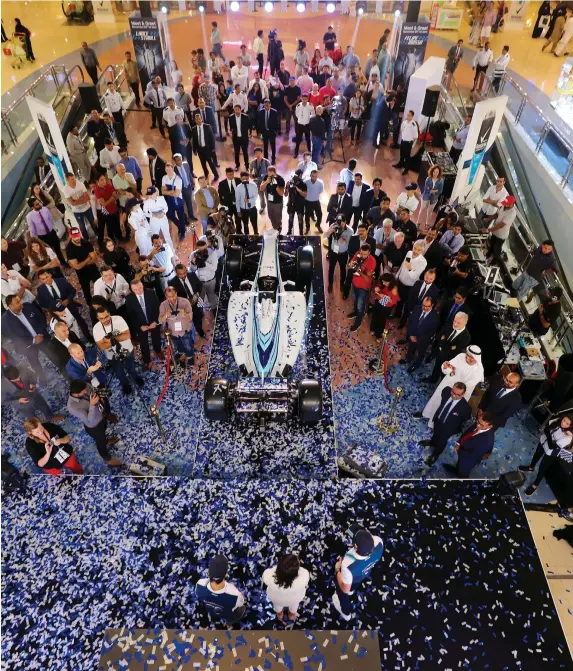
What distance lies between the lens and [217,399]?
567 cm

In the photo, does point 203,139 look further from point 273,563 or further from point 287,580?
point 287,580

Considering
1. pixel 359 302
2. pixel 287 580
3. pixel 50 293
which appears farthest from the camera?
pixel 359 302

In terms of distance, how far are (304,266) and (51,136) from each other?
Answer: 4546 mm

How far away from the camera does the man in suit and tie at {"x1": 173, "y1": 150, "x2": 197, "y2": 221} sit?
8.69 metres

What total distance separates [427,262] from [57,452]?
5.47 metres

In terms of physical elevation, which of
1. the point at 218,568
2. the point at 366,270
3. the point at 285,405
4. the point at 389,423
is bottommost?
the point at 389,423

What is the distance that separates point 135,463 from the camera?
5867 millimetres

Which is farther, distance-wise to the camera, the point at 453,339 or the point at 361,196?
the point at 361,196

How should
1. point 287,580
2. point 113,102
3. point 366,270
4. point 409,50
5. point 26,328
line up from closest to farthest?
point 287,580
point 26,328
point 366,270
point 113,102
point 409,50

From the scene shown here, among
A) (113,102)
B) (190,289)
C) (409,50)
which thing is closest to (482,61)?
(409,50)

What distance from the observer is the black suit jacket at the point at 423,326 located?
20.8 feet

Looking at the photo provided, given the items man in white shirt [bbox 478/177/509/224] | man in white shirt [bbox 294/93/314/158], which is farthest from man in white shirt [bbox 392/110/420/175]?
man in white shirt [bbox 478/177/509/224]

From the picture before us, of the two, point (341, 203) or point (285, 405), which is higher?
point (341, 203)

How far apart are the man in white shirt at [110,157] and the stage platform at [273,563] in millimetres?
6027
